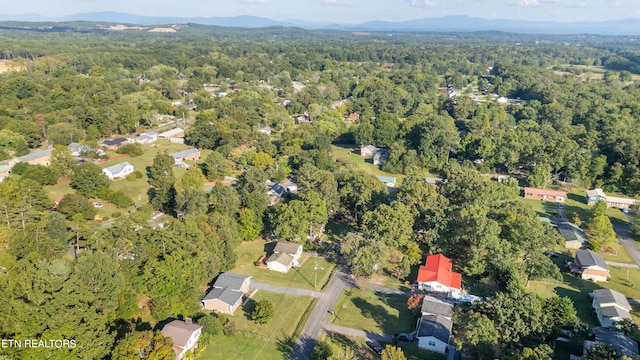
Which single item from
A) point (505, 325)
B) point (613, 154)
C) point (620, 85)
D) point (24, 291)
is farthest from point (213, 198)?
point (620, 85)

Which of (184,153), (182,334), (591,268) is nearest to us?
(182,334)

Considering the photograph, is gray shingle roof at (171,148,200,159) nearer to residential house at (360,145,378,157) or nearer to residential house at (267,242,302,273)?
residential house at (360,145,378,157)

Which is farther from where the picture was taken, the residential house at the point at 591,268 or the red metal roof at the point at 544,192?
the red metal roof at the point at 544,192

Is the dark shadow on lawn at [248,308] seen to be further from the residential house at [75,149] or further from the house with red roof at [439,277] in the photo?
the residential house at [75,149]

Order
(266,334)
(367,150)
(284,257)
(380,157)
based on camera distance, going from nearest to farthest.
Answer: (266,334) → (284,257) → (380,157) → (367,150)

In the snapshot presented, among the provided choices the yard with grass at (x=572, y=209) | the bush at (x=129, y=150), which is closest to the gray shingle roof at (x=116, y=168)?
the bush at (x=129, y=150)

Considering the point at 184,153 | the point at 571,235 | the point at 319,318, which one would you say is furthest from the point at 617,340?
the point at 184,153

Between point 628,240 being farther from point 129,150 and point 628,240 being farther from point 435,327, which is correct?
point 129,150
